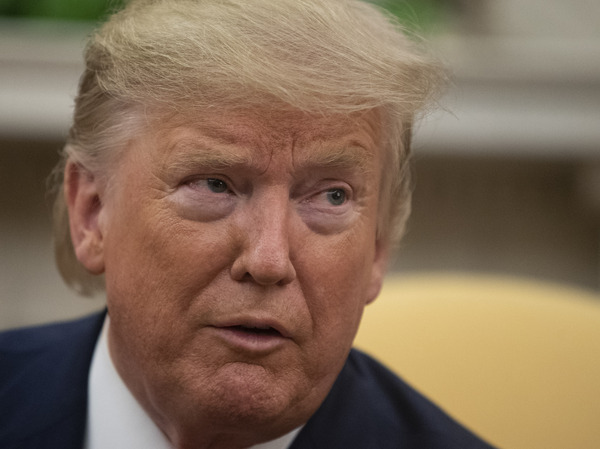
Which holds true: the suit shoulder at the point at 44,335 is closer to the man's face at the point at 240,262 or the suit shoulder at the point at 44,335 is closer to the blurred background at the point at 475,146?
the man's face at the point at 240,262

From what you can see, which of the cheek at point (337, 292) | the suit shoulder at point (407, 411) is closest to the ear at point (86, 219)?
the cheek at point (337, 292)

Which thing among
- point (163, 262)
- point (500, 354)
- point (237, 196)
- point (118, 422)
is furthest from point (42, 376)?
point (500, 354)

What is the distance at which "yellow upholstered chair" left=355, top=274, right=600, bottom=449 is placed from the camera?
1735 mm

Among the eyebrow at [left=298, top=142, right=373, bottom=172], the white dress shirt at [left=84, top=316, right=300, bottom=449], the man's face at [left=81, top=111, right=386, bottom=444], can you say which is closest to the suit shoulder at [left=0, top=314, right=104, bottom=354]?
the white dress shirt at [left=84, top=316, right=300, bottom=449]

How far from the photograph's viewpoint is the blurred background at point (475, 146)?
10.5ft

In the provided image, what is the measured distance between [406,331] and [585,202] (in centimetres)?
220

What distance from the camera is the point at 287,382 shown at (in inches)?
43.0

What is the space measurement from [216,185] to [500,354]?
3.11ft

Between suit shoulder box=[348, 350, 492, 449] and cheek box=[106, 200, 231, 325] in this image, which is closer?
cheek box=[106, 200, 231, 325]

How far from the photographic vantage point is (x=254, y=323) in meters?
1.05

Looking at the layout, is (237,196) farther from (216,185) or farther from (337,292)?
(337,292)

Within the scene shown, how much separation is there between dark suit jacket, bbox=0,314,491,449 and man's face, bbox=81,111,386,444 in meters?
0.19

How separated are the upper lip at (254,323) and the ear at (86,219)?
28cm

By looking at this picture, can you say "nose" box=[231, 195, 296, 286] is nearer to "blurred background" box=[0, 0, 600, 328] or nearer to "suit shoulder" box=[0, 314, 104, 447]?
"suit shoulder" box=[0, 314, 104, 447]
